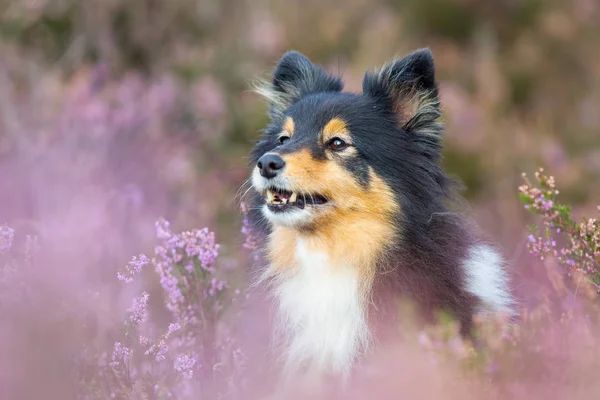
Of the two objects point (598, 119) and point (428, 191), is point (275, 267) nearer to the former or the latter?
point (428, 191)

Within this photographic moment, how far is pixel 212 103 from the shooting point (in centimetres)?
1048

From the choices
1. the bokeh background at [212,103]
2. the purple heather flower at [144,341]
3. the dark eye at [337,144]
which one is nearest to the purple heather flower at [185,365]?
the purple heather flower at [144,341]

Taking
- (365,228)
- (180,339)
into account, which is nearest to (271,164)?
(365,228)

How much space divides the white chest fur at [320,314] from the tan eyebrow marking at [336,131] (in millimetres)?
579

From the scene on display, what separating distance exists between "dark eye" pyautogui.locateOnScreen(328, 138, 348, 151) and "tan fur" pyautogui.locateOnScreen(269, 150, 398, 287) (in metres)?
0.12

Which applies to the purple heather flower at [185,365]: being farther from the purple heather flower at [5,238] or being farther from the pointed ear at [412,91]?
the pointed ear at [412,91]

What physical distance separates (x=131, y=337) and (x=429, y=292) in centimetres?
145

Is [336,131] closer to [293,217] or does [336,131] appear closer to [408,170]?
[408,170]

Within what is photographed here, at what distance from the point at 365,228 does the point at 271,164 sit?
1.93ft

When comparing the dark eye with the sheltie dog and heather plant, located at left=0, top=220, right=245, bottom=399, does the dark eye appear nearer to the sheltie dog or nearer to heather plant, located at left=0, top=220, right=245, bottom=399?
the sheltie dog

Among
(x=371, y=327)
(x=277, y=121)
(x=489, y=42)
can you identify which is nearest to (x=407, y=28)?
(x=489, y=42)

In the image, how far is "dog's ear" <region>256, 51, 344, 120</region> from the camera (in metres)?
4.94

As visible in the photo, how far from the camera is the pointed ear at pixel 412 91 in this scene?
427 centimetres

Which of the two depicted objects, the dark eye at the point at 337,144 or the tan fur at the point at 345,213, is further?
the dark eye at the point at 337,144
